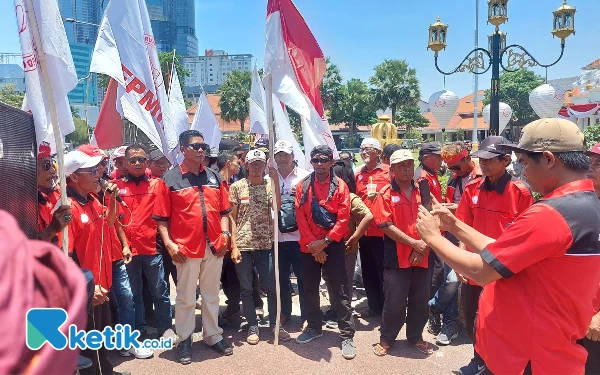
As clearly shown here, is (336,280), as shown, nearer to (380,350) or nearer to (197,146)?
(380,350)

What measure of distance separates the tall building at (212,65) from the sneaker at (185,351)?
136435mm

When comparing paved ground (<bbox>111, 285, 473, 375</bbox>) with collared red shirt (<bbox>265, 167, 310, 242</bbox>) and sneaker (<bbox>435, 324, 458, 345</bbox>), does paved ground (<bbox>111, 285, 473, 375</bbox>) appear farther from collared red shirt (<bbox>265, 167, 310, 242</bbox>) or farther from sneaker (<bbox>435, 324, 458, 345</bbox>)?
collared red shirt (<bbox>265, 167, 310, 242</bbox>)

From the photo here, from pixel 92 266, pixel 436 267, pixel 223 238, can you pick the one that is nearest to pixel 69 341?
pixel 92 266

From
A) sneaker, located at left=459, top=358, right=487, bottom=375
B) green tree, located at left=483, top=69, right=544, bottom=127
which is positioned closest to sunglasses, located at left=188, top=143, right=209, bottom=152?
sneaker, located at left=459, top=358, right=487, bottom=375

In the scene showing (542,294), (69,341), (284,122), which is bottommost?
(542,294)

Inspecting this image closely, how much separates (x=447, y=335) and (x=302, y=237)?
184 centimetres

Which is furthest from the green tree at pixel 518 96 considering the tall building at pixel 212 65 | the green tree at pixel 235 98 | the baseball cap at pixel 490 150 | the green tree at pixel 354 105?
the tall building at pixel 212 65

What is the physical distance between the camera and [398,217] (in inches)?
163

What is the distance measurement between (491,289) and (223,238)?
2662 millimetres

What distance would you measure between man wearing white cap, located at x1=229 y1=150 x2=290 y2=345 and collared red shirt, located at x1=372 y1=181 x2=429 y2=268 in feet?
3.81

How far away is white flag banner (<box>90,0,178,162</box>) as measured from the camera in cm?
452

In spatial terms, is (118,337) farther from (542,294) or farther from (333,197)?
(333,197)

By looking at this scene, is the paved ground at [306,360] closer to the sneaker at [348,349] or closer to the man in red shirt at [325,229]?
the sneaker at [348,349]

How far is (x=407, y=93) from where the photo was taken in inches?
1847
